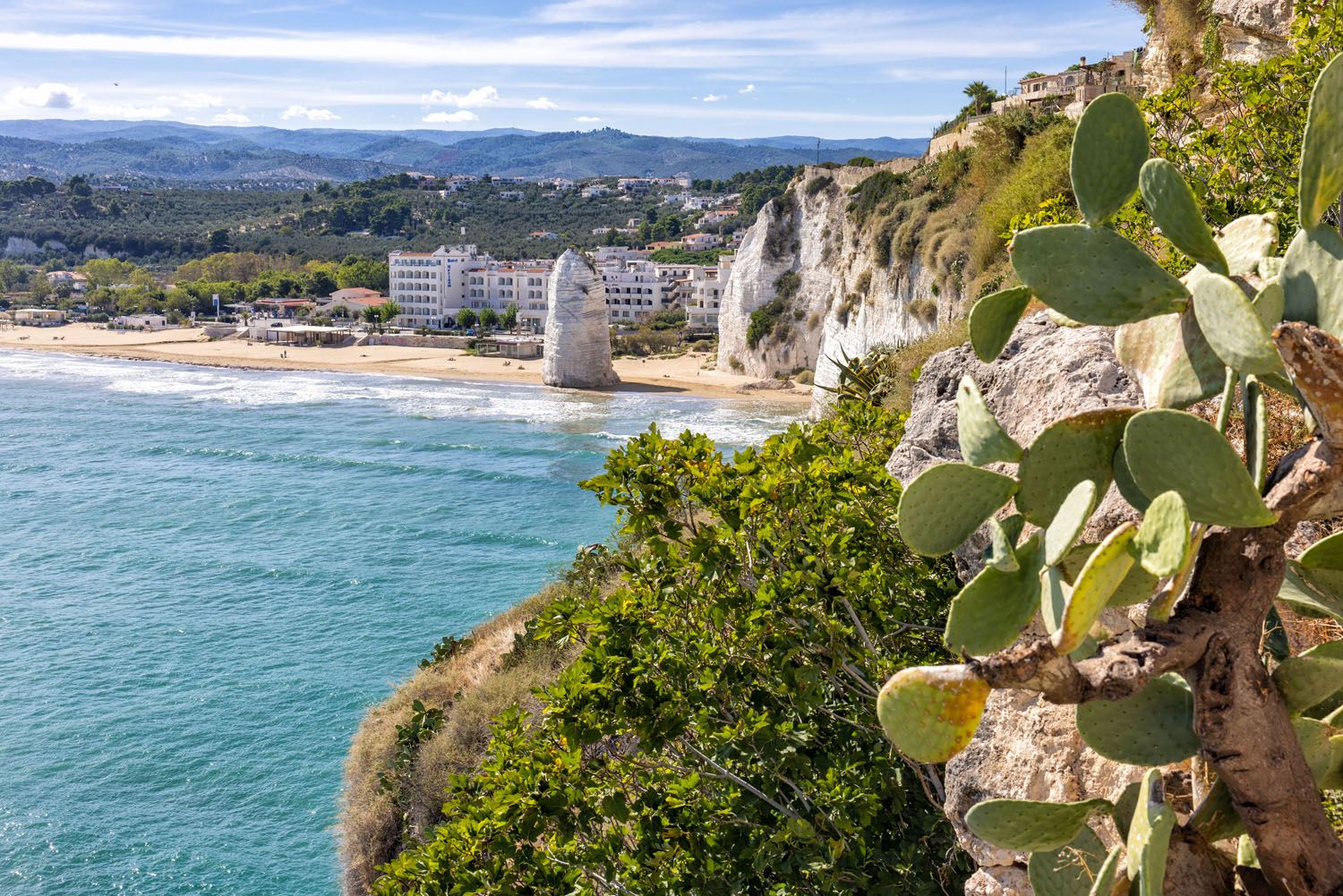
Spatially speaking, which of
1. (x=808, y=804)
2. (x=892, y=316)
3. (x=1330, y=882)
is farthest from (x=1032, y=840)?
(x=892, y=316)

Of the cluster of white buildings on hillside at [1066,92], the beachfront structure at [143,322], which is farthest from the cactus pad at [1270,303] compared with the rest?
the beachfront structure at [143,322]

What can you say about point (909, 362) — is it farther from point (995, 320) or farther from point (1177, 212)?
point (1177, 212)

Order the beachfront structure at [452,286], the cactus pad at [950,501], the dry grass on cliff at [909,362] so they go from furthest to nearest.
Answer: the beachfront structure at [452,286], the dry grass on cliff at [909,362], the cactus pad at [950,501]

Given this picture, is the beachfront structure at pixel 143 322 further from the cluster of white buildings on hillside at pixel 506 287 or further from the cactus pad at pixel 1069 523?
the cactus pad at pixel 1069 523

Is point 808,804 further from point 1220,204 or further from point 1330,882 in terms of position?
point 1220,204

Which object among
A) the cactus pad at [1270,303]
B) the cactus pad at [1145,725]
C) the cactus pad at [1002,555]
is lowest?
the cactus pad at [1145,725]
